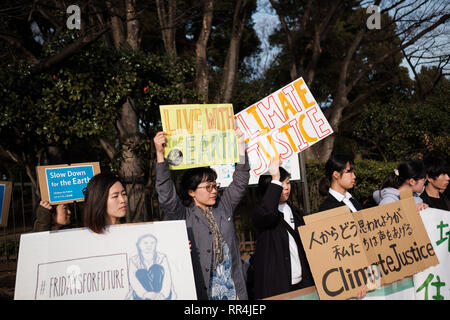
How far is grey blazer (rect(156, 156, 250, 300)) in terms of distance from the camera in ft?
8.48

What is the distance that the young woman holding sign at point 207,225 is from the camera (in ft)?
8.52

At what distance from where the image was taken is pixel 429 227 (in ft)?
9.72

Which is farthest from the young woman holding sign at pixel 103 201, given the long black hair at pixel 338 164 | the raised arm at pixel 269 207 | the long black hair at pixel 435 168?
the long black hair at pixel 435 168

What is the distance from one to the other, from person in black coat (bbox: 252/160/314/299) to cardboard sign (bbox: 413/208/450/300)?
2.49ft

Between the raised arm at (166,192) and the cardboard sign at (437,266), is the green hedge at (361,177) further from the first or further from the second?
the raised arm at (166,192)

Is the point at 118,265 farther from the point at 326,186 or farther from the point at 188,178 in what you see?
the point at 326,186

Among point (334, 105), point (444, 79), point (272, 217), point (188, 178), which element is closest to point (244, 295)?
point (272, 217)

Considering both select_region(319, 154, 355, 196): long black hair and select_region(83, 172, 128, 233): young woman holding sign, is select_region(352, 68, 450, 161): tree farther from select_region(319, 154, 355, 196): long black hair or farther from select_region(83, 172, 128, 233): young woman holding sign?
select_region(83, 172, 128, 233): young woman holding sign

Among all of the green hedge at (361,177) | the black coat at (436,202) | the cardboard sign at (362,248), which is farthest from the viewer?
the green hedge at (361,177)

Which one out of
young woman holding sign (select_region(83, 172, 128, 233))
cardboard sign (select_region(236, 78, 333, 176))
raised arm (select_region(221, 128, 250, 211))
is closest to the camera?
young woman holding sign (select_region(83, 172, 128, 233))

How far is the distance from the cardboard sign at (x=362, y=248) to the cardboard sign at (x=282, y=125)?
3.44ft

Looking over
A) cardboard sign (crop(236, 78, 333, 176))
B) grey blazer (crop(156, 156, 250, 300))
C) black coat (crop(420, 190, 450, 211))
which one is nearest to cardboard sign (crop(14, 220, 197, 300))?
grey blazer (crop(156, 156, 250, 300))

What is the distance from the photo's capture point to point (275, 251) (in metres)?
2.82

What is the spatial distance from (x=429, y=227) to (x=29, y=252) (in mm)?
2739
